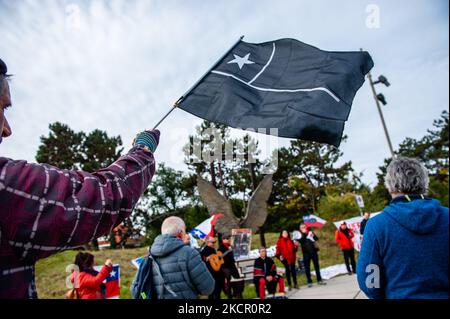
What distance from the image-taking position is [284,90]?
2.67 meters

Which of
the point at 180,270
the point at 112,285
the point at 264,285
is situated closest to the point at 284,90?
the point at 180,270

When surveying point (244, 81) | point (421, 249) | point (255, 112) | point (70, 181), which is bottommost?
point (421, 249)

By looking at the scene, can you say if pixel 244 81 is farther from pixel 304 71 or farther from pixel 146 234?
pixel 146 234

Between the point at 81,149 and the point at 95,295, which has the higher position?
the point at 81,149

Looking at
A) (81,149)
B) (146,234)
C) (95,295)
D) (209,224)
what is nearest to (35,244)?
(95,295)

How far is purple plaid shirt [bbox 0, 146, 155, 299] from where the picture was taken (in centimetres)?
95

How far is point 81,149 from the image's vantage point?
33.6 m

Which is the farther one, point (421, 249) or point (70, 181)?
point (421, 249)

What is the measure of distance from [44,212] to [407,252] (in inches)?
71.7

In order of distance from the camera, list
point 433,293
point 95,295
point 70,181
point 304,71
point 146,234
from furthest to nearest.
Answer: point 146,234 < point 95,295 < point 304,71 < point 433,293 < point 70,181

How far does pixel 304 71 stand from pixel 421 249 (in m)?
1.55

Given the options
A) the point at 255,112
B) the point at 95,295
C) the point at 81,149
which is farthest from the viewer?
the point at 81,149

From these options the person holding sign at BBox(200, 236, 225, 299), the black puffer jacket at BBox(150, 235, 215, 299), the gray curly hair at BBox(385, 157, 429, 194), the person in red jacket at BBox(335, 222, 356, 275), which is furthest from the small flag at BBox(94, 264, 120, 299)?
the person in red jacket at BBox(335, 222, 356, 275)

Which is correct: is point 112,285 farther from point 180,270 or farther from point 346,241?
point 346,241
